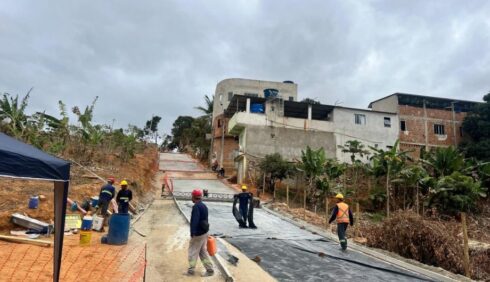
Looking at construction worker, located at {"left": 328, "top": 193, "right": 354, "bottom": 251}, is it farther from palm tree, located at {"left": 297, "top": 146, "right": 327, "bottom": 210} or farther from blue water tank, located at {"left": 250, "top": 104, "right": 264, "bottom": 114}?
blue water tank, located at {"left": 250, "top": 104, "right": 264, "bottom": 114}

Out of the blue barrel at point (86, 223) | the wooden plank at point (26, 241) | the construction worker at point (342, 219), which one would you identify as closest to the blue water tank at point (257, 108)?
the construction worker at point (342, 219)

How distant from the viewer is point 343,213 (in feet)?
Result: 36.4

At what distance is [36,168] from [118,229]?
6151 mm

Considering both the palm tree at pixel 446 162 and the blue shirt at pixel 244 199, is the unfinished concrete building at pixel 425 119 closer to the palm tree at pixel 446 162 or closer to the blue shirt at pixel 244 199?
the palm tree at pixel 446 162

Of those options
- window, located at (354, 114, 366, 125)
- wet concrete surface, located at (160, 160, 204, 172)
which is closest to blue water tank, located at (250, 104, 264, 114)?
window, located at (354, 114, 366, 125)

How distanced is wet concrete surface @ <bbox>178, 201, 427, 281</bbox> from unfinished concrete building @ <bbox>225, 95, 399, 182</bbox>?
19.1 metres

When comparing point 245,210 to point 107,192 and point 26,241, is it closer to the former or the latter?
point 107,192

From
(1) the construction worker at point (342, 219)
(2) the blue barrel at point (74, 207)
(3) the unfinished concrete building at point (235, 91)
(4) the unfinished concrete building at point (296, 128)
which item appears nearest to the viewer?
(1) the construction worker at point (342, 219)

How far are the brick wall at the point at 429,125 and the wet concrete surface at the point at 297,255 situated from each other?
2910cm

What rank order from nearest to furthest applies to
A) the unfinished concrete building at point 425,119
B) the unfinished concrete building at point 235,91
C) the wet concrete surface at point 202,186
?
1. the wet concrete surface at point 202,186
2. the unfinished concrete building at point 425,119
3. the unfinished concrete building at point 235,91

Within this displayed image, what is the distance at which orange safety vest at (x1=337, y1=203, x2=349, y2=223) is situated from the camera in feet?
36.2

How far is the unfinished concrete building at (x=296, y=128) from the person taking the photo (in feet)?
112

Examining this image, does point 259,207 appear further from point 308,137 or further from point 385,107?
point 385,107

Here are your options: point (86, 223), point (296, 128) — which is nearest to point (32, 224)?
point (86, 223)
